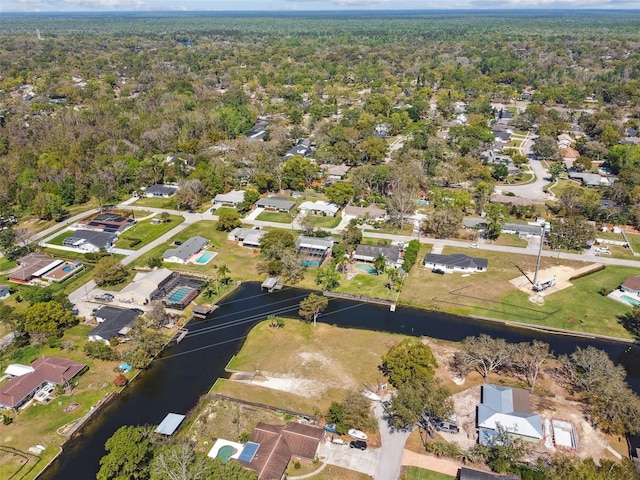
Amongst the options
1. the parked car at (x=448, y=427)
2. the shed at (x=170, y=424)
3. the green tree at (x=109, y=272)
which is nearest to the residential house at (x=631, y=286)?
the parked car at (x=448, y=427)

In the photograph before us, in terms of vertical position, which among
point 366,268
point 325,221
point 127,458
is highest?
point 127,458

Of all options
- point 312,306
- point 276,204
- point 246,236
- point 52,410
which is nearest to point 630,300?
point 312,306

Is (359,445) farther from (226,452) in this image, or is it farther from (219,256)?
(219,256)

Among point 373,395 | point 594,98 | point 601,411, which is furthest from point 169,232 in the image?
point 594,98

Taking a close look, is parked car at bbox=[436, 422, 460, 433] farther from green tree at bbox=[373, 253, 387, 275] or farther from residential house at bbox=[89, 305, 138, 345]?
residential house at bbox=[89, 305, 138, 345]

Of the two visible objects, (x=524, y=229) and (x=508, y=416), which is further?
(x=524, y=229)

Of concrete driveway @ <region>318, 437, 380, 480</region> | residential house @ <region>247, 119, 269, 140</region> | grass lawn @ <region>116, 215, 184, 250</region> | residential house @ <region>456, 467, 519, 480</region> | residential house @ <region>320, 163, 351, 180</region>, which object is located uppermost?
residential house @ <region>247, 119, 269, 140</region>


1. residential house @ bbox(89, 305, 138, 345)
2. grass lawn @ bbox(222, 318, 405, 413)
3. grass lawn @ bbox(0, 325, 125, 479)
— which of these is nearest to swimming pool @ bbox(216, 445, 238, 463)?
grass lawn @ bbox(222, 318, 405, 413)
